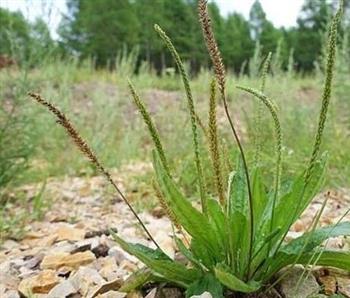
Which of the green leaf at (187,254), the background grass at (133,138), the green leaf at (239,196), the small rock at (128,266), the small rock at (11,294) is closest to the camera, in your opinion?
the green leaf at (187,254)

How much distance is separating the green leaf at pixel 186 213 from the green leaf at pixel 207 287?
0.07 metres

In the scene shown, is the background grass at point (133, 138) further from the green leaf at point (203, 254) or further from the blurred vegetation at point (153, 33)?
the blurred vegetation at point (153, 33)

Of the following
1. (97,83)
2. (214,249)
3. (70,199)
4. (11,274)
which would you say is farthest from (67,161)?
(97,83)

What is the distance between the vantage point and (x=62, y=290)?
5.25 ft

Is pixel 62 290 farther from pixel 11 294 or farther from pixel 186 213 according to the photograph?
pixel 186 213

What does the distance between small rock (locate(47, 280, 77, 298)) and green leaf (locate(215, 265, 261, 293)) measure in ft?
1.48

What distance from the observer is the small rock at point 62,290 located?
62.6 inches

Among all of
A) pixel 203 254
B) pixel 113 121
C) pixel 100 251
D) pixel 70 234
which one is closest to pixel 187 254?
pixel 203 254

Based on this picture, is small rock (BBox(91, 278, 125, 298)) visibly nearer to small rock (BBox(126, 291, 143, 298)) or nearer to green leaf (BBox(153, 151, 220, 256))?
small rock (BBox(126, 291, 143, 298))

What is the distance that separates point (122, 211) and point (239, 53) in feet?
78.4

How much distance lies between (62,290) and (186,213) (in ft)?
1.42

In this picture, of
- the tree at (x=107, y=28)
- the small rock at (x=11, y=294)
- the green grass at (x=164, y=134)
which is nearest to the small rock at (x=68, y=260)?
the small rock at (x=11, y=294)

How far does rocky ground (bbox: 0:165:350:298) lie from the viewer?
1.56m

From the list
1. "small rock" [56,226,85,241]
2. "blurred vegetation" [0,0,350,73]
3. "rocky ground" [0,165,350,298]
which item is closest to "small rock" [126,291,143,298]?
"rocky ground" [0,165,350,298]
